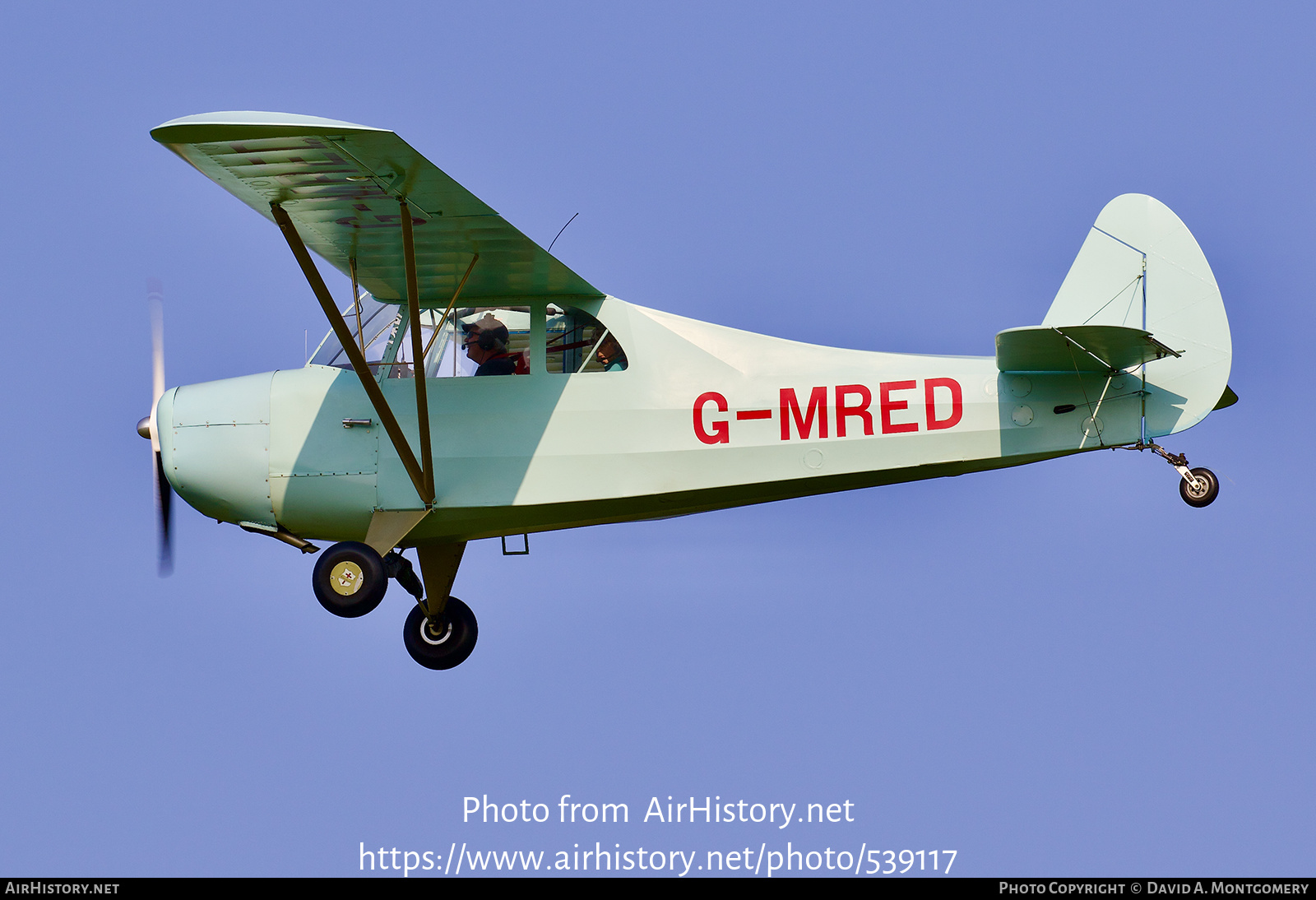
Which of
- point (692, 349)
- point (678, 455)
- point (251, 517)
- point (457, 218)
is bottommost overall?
point (251, 517)

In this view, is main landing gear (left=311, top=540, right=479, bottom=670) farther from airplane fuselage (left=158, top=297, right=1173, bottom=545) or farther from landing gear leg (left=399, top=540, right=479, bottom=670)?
airplane fuselage (left=158, top=297, right=1173, bottom=545)

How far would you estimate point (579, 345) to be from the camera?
38.4 ft

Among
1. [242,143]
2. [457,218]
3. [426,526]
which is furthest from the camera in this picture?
[426,526]

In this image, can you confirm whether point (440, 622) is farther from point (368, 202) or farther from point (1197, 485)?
→ point (1197, 485)

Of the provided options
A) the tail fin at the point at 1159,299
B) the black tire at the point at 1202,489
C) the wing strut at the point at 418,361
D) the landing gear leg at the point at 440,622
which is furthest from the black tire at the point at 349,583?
the black tire at the point at 1202,489

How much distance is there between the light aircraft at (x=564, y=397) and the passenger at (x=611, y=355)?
0.05 ft

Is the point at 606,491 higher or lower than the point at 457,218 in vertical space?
lower

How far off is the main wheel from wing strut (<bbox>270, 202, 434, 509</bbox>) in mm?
1963

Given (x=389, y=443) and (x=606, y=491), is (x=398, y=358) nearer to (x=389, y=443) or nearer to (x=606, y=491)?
(x=389, y=443)

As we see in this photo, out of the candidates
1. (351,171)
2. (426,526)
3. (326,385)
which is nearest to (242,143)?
(351,171)

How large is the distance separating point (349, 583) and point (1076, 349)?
5500 millimetres

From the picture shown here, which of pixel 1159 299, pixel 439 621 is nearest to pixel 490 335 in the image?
pixel 439 621

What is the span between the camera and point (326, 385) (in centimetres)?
1186

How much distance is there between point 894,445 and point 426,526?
3.62 m
